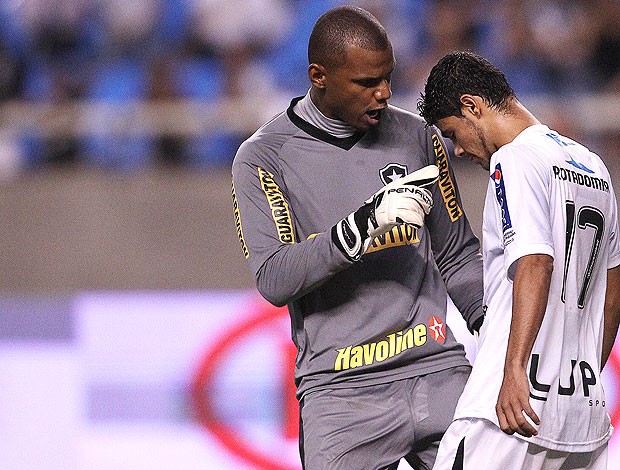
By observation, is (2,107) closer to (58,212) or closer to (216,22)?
(58,212)

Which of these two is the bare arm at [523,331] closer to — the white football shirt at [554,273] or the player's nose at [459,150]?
the white football shirt at [554,273]

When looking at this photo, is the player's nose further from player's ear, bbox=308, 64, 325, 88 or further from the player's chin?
player's ear, bbox=308, 64, 325, 88

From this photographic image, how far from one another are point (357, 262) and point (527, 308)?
25.8 inches

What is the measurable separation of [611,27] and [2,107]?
322 cm

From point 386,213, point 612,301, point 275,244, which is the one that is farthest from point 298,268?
point 612,301

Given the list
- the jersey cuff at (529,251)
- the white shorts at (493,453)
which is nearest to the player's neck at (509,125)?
the jersey cuff at (529,251)

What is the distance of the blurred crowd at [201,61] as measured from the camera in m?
5.70

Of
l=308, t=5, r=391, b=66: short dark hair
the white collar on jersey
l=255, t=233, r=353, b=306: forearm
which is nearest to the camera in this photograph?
l=255, t=233, r=353, b=306: forearm

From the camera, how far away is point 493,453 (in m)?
2.44

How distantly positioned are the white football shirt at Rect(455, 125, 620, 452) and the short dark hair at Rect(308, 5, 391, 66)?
48cm

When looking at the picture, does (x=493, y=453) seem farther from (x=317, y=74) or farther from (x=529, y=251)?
A: (x=317, y=74)

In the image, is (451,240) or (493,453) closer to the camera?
(493,453)

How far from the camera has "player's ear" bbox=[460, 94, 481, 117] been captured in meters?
2.58

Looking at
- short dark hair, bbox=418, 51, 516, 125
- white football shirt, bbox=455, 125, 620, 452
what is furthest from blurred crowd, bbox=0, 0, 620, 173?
white football shirt, bbox=455, 125, 620, 452
